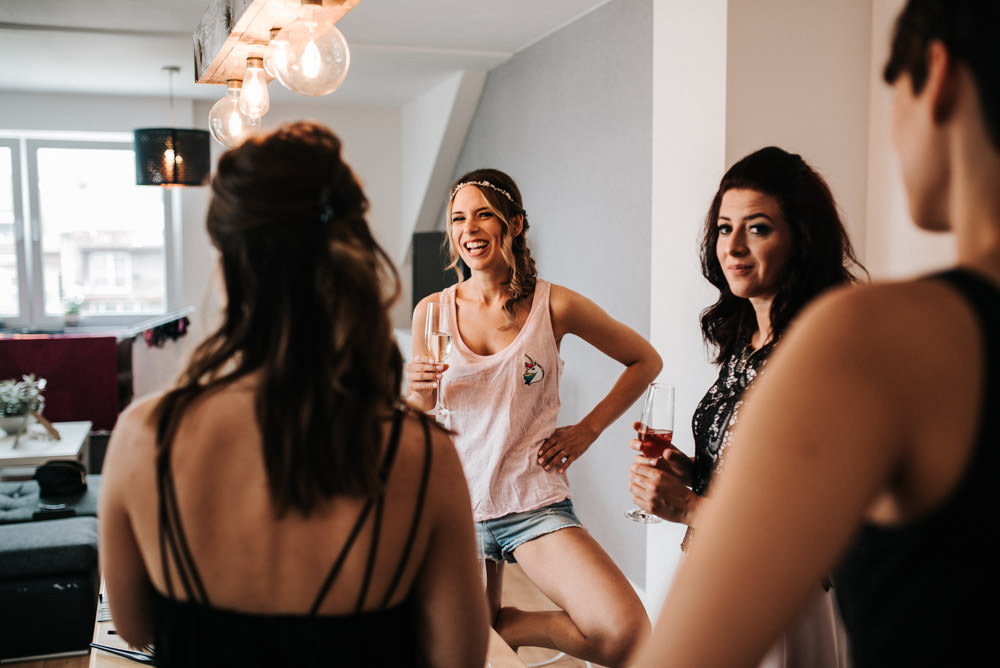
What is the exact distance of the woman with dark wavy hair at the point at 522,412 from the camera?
6.10 ft

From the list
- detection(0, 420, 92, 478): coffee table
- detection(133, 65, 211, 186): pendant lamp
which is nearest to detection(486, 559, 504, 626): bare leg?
detection(0, 420, 92, 478): coffee table

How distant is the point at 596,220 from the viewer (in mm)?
3783

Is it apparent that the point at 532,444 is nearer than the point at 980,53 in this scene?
No

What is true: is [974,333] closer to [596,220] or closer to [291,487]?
[291,487]

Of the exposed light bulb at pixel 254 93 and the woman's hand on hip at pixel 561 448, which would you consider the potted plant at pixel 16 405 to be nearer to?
the exposed light bulb at pixel 254 93

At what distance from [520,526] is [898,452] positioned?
1551 millimetres

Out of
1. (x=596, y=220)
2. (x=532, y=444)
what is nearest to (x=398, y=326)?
(x=596, y=220)

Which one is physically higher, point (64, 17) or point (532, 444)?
point (64, 17)

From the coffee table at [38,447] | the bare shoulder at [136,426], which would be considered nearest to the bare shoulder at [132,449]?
the bare shoulder at [136,426]

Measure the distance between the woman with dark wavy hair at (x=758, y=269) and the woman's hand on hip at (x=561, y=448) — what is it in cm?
37

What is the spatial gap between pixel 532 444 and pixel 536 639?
0.48 m

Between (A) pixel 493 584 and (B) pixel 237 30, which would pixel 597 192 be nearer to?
(B) pixel 237 30

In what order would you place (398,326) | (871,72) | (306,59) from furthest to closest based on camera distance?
(398,326) → (871,72) → (306,59)

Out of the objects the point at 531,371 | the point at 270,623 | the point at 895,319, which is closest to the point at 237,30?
the point at 531,371
